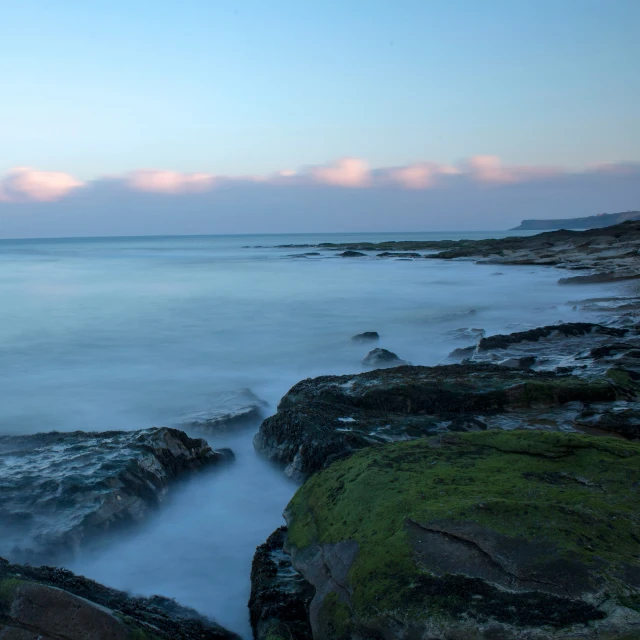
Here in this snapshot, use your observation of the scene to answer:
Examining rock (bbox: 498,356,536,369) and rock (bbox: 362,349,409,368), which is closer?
rock (bbox: 498,356,536,369)

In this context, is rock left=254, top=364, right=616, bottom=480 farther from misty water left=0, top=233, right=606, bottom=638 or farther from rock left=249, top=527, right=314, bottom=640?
rock left=249, top=527, right=314, bottom=640

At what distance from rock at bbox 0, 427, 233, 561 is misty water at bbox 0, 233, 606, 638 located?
0.15m

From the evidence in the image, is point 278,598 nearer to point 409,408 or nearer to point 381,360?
point 409,408

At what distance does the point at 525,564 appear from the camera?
2213mm

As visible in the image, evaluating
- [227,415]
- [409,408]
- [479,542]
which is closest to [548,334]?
[409,408]

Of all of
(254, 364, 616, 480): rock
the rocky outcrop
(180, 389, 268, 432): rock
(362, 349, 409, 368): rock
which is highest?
the rocky outcrop

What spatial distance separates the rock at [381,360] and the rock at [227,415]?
2022mm

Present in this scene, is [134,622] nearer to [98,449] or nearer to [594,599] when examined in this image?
[594,599]

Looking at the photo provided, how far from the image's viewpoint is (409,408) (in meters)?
5.15

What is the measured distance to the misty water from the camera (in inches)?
150

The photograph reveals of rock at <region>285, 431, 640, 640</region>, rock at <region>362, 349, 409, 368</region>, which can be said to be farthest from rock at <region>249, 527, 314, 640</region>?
rock at <region>362, 349, 409, 368</region>

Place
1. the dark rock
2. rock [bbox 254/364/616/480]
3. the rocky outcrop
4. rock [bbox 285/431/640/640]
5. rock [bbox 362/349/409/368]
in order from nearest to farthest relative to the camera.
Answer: rock [bbox 285/431/640/640], rock [bbox 254/364/616/480], the dark rock, rock [bbox 362/349/409/368], the rocky outcrop

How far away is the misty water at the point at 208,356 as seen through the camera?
150 inches

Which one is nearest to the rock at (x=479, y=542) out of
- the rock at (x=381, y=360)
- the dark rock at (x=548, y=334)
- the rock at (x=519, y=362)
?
the rock at (x=519, y=362)
